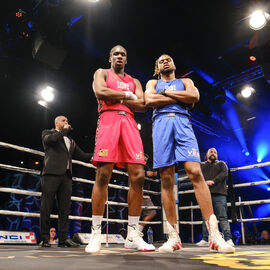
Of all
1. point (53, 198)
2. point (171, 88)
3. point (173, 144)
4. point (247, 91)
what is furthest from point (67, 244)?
point (247, 91)

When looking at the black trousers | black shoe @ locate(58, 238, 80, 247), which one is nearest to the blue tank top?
the black trousers

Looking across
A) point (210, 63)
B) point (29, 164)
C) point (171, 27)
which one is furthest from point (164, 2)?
point (29, 164)

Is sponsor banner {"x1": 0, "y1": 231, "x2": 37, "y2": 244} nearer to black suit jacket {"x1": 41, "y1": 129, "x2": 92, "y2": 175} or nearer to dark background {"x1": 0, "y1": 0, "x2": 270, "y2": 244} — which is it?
black suit jacket {"x1": 41, "y1": 129, "x2": 92, "y2": 175}

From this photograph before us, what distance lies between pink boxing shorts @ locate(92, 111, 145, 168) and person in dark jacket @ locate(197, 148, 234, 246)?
6.76ft

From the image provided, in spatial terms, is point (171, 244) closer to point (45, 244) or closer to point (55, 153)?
point (45, 244)

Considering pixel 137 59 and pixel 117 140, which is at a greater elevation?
pixel 137 59

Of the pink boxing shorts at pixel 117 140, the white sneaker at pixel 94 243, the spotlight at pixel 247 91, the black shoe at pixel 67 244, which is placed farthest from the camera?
the spotlight at pixel 247 91

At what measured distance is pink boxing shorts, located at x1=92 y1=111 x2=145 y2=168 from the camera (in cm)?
210

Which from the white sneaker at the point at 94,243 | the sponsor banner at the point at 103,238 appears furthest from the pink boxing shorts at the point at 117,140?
the sponsor banner at the point at 103,238

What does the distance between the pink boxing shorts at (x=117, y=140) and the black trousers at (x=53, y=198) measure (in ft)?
3.70

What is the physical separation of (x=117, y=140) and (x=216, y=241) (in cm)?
103

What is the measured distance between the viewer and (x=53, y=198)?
10.0 feet

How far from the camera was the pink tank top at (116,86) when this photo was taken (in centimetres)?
225

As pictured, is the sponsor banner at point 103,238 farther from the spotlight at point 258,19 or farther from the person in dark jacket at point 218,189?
the spotlight at point 258,19
